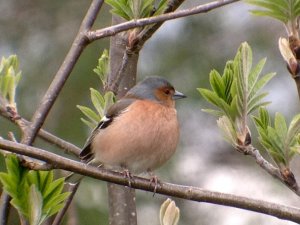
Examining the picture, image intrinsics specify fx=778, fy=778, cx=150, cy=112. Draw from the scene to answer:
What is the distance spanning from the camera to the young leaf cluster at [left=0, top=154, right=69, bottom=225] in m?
2.41

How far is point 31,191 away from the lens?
2430 mm

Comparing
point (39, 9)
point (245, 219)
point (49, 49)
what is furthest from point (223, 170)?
point (39, 9)

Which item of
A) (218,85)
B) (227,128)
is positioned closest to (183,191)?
(227,128)

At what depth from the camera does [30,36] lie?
7.19 m

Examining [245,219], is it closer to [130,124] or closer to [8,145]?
[130,124]

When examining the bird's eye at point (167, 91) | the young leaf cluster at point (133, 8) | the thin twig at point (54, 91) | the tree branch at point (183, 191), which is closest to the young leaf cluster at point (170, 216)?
the tree branch at point (183, 191)

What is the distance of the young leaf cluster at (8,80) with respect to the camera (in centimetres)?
304

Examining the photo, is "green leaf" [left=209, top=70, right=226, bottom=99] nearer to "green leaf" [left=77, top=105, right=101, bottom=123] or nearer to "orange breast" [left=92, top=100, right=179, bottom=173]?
"green leaf" [left=77, top=105, right=101, bottom=123]

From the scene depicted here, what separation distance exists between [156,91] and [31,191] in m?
2.44

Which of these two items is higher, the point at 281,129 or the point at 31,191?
the point at 281,129

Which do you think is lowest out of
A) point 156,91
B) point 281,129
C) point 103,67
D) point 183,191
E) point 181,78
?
point 181,78

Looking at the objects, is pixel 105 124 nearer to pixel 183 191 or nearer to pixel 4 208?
pixel 4 208

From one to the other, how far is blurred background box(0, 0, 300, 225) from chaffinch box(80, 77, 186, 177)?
159 centimetres

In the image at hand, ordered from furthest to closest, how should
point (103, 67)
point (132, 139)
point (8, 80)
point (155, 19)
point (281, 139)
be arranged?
point (132, 139), point (103, 67), point (8, 80), point (155, 19), point (281, 139)
